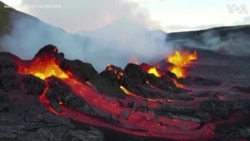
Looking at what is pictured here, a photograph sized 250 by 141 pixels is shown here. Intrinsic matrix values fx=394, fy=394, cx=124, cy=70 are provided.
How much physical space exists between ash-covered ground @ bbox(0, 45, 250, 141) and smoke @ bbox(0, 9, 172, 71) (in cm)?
4414

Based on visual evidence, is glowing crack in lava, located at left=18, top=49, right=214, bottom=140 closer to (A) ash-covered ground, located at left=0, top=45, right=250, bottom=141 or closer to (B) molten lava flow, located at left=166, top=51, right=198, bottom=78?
(A) ash-covered ground, located at left=0, top=45, right=250, bottom=141

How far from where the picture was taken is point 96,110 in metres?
34.8

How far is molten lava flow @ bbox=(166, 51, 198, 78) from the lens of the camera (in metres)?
89.6

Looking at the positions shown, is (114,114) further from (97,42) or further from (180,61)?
(180,61)

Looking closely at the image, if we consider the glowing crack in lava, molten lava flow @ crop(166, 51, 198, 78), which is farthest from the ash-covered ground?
molten lava flow @ crop(166, 51, 198, 78)

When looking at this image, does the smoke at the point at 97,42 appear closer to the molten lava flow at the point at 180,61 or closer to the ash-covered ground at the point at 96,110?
the molten lava flow at the point at 180,61

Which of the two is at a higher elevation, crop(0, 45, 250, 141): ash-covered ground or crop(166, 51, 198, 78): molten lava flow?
crop(166, 51, 198, 78): molten lava flow

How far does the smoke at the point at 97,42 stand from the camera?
297ft

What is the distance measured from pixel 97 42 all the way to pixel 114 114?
68.3 metres

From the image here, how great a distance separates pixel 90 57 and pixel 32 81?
56.8 meters

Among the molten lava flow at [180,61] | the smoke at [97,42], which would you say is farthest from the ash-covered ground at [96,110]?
the smoke at [97,42]

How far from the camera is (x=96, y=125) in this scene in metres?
32.2

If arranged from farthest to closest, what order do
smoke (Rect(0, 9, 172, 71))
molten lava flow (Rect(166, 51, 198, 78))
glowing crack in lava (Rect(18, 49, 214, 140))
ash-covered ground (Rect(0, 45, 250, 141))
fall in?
smoke (Rect(0, 9, 172, 71)), molten lava flow (Rect(166, 51, 198, 78)), glowing crack in lava (Rect(18, 49, 214, 140)), ash-covered ground (Rect(0, 45, 250, 141))

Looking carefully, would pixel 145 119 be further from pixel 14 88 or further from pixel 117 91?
pixel 14 88
